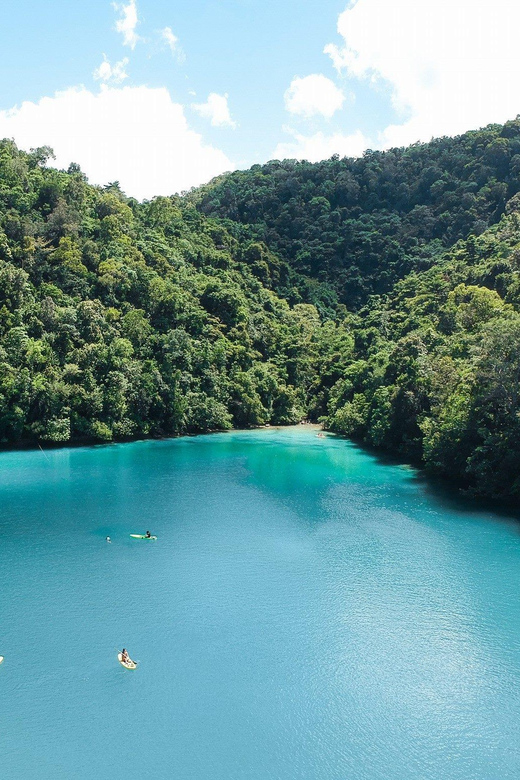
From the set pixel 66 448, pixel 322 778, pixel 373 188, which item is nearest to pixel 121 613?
pixel 322 778

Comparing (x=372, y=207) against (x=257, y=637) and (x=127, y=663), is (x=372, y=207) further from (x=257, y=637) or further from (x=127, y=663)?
(x=127, y=663)

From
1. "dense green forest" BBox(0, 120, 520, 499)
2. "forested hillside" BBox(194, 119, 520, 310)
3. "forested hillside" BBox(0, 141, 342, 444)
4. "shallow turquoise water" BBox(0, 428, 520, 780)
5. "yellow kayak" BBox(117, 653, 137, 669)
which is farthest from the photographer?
"forested hillside" BBox(194, 119, 520, 310)

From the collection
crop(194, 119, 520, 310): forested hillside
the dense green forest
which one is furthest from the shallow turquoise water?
crop(194, 119, 520, 310): forested hillside

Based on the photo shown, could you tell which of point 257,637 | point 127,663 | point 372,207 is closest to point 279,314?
point 372,207

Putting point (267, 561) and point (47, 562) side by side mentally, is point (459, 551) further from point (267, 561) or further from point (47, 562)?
point (47, 562)

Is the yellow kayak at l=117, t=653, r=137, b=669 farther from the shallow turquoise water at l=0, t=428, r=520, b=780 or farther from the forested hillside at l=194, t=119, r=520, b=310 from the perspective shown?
the forested hillside at l=194, t=119, r=520, b=310
